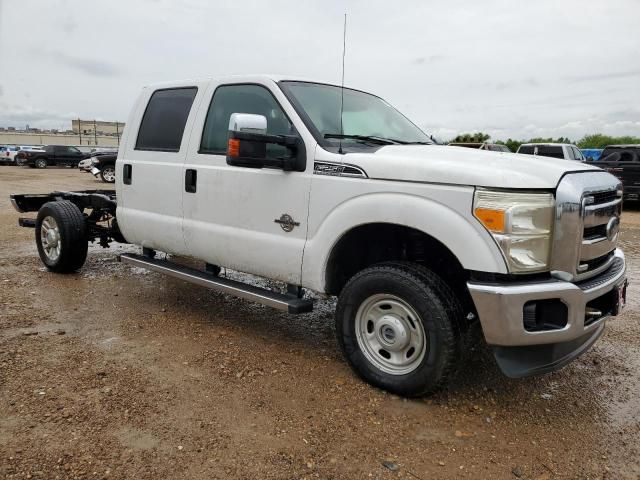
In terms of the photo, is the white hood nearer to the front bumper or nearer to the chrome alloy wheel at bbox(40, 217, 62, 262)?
the front bumper

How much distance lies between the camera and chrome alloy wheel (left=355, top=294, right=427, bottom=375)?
11.0 feet

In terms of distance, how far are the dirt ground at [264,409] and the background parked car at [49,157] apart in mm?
32191

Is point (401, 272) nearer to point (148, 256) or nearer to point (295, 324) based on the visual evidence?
point (295, 324)

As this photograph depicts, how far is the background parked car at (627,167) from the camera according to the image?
575 inches

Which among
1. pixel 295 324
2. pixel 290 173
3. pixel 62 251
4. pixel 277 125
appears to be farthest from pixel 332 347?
pixel 62 251

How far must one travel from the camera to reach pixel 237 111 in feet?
14.3

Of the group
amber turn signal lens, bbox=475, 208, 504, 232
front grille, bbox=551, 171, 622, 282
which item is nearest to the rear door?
amber turn signal lens, bbox=475, 208, 504, 232

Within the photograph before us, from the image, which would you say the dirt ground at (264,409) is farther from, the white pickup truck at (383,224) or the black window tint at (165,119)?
the black window tint at (165,119)

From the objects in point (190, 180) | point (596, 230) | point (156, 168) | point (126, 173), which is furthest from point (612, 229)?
point (126, 173)

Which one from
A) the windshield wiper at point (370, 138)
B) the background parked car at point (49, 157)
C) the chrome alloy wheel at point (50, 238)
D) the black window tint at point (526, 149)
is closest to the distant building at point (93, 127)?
the background parked car at point (49, 157)

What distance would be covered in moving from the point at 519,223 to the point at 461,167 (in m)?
0.45

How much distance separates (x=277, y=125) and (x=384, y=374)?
195cm

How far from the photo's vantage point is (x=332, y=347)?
435 centimetres

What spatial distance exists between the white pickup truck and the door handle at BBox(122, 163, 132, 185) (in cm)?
24
